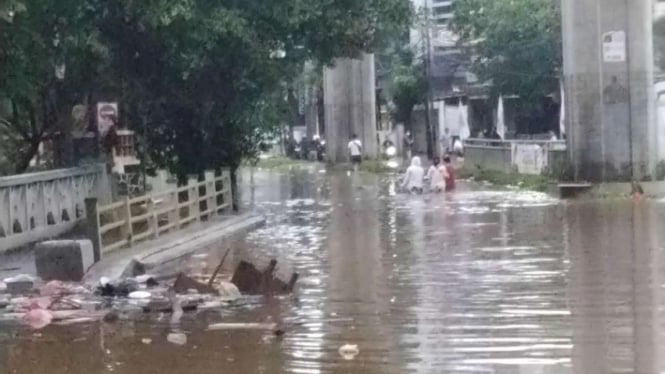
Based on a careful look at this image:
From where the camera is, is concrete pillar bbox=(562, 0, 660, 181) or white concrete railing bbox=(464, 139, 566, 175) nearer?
concrete pillar bbox=(562, 0, 660, 181)

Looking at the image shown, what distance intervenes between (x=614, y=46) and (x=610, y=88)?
1.10 meters

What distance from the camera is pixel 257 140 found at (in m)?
32.5

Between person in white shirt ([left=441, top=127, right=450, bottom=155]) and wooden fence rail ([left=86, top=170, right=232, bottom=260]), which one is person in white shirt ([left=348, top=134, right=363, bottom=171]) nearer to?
person in white shirt ([left=441, top=127, right=450, bottom=155])

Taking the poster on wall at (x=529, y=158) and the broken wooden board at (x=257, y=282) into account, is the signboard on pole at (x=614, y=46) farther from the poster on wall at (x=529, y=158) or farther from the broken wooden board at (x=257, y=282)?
the broken wooden board at (x=257, y=282)

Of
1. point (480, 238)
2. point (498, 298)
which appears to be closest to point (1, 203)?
point (480, 238)

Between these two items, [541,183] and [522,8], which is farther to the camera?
[522,8]

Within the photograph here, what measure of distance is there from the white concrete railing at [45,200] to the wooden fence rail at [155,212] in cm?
103

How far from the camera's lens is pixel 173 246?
21812mm

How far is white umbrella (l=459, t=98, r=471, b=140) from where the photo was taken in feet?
228

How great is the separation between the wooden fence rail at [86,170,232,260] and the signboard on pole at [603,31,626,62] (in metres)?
10.3

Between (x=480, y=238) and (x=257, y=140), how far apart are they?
1053 cm

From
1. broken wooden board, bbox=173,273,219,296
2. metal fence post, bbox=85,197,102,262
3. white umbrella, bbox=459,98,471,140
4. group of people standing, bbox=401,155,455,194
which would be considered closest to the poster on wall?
group of people standing, bbox=401,155,455,194

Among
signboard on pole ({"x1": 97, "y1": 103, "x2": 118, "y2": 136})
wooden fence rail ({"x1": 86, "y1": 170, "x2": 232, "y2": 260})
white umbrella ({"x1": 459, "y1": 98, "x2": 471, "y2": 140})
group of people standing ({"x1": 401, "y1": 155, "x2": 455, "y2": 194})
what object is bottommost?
group of people standing ({"x1": 401, "y1": 155, "x2": 455, "y2": 194})

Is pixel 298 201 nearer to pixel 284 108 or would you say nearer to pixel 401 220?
pixel 284 108
